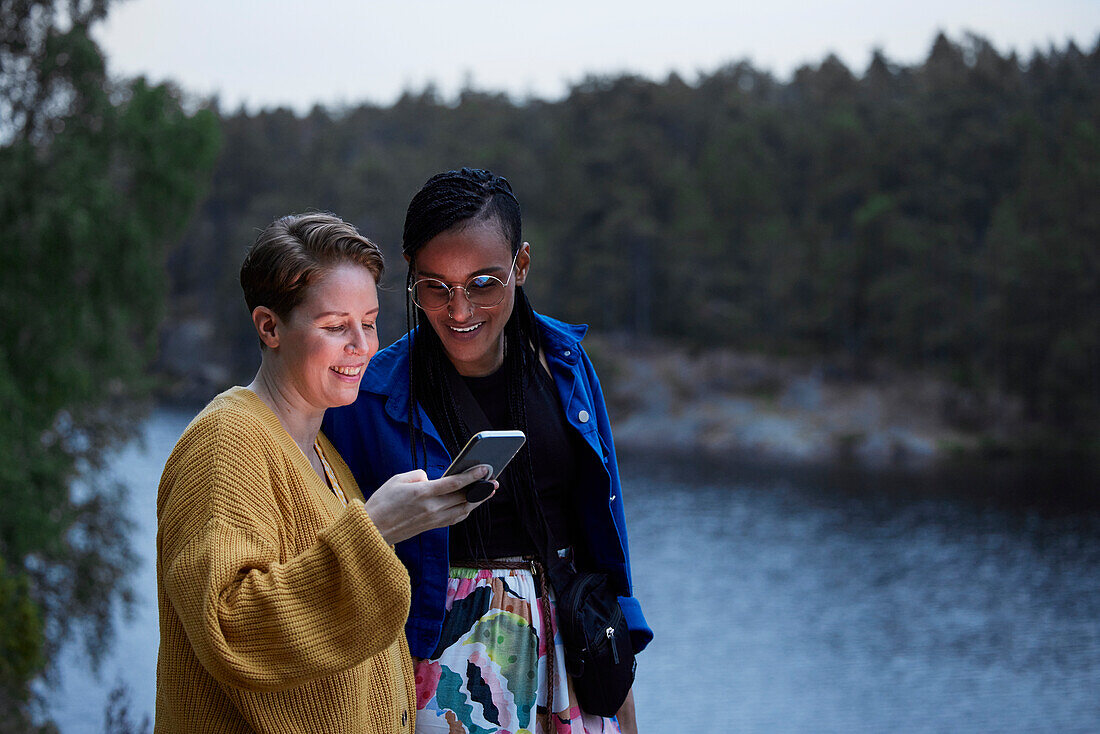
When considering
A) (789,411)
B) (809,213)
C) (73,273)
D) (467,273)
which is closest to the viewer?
(467,273)

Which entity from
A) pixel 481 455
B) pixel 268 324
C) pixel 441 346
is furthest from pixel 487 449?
pixel 441 346

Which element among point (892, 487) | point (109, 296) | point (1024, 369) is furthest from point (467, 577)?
point (1024, 369)

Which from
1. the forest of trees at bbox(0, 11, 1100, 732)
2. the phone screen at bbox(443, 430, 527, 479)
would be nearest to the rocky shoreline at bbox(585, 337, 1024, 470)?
the forest of trees at bbox(0, 11, 1100, 732)

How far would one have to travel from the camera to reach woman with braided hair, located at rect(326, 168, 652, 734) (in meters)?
1.93

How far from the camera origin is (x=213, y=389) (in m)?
46.2

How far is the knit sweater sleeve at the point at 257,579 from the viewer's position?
1401mm

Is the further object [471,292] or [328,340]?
[471,292]

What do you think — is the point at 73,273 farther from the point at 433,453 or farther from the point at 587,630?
the point at 587,630

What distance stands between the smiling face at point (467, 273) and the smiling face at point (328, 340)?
0.24m

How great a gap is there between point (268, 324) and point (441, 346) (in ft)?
1.60

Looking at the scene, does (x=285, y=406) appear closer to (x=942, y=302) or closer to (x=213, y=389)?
(x=942, y=302)

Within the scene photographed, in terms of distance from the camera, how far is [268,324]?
168 centimetres

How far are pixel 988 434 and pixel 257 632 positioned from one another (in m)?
35.3

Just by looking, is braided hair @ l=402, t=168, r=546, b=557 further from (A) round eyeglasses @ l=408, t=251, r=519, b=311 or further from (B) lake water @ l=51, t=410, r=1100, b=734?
(B) lake water @ l=51, t=410, r=1100, b=734
